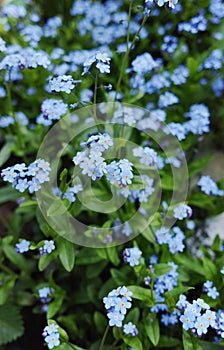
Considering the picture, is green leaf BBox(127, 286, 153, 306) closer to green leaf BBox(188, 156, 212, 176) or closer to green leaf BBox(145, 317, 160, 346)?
green leaf BBox(145, 317, 160, 346)

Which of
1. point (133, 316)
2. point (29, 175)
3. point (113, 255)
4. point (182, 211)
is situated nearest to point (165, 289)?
point (133, 316)

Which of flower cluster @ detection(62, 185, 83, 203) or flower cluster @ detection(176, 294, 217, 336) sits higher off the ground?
flower cluster @ detection(62, 185, 83, 203)

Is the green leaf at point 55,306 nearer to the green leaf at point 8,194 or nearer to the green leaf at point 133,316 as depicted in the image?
the green leaf at point 133,316

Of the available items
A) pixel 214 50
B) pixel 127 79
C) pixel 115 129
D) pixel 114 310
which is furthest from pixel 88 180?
pixel 214 50

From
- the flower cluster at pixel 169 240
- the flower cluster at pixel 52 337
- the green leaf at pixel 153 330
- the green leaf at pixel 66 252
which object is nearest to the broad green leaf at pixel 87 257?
the green leaf at pixel 66 252

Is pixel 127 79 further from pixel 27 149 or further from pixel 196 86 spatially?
pixel 27 149

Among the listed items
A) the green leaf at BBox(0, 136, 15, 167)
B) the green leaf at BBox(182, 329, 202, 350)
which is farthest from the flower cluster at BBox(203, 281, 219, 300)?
the green leaf at BBox(0, 136, 15, 167)
